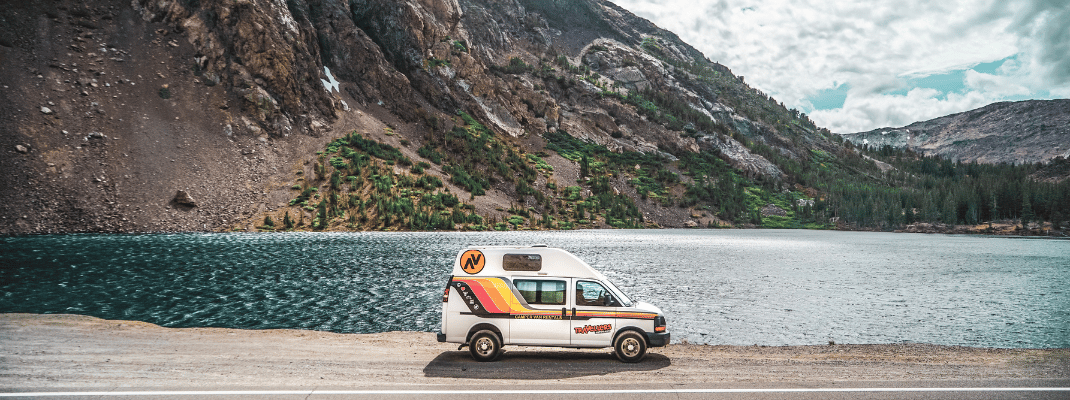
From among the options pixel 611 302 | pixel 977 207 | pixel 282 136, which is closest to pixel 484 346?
pixel 611 302

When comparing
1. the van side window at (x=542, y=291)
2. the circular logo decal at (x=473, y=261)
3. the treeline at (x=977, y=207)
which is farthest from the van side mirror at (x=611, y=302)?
the treeline at (x=977, y=207)

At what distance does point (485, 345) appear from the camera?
14742mm

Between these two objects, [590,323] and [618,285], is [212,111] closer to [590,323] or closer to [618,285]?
[618,285]

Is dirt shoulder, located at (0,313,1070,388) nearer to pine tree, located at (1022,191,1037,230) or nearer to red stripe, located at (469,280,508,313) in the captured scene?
red stripe, located at (469,280,508,313)

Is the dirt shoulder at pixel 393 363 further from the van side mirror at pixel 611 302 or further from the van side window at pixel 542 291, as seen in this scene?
the van side window at pixel 542 291

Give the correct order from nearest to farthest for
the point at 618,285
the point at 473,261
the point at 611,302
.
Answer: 1. the point at 473,261
2. the point at 611,302
3. the point at 618,285

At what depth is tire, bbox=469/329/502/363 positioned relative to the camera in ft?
47.9

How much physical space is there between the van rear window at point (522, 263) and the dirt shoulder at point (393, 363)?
109 inches

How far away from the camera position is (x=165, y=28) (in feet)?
379

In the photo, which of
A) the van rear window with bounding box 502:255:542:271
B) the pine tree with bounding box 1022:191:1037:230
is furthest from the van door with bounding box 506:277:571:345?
the pine tree with bounding box 1022:191:1037:230

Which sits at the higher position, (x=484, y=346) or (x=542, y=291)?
(x=542, y=291)

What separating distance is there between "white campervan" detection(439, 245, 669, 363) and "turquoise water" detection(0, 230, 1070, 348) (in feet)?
33.2

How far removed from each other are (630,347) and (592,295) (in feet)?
6.22

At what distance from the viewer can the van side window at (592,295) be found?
1484 cm
